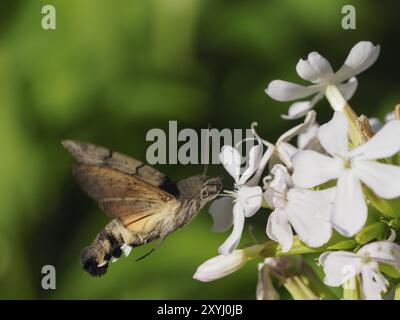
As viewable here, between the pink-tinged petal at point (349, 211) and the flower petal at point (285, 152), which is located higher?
the flower petal at point (285, 152)

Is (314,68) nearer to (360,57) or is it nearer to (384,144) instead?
(360,57)

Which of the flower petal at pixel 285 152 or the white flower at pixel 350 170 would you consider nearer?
the white flower at pixel 350 170

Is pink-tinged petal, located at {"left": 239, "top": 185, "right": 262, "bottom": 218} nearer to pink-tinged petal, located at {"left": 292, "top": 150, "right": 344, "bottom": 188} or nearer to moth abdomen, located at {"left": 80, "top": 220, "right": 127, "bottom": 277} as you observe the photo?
pink-tinged petal, located at {"left": 292, "top": 150, "right": 344, "bottom": 188}

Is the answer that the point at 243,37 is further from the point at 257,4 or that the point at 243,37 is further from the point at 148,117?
the point at 148,117

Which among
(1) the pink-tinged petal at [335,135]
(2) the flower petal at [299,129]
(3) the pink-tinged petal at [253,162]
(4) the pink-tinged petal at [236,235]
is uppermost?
(2) the flower petal at [299,129]

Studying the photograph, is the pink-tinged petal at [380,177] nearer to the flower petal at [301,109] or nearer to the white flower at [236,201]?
the white flower at [236,201]

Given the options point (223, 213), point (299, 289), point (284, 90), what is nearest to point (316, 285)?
point (299, 289)

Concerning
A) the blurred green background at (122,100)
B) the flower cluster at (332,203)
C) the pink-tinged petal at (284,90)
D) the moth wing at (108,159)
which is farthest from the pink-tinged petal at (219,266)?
the blurred green background at (122,100)

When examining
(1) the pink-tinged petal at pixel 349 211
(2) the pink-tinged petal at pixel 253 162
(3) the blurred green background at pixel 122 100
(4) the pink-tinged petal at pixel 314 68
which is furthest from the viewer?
(3) the blurred green background at pixel 122 100
